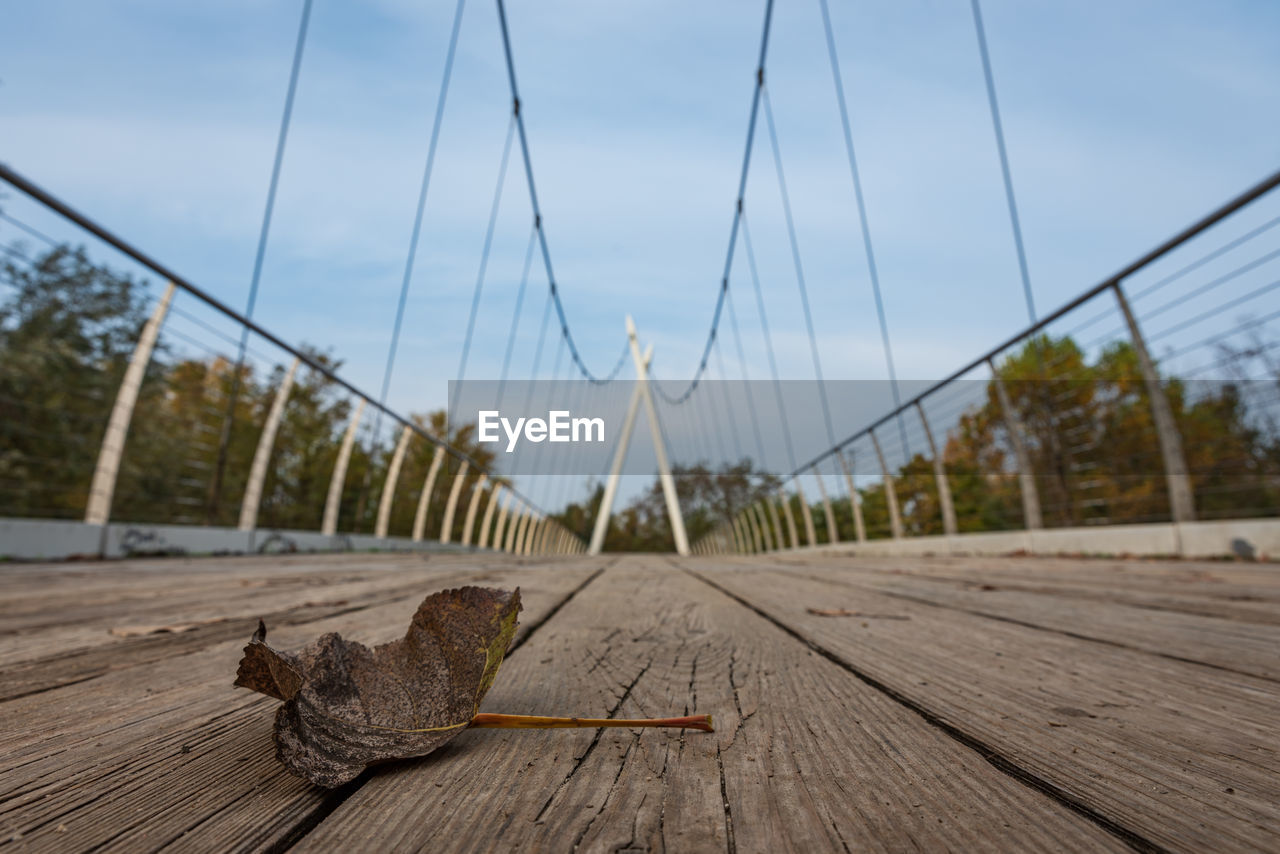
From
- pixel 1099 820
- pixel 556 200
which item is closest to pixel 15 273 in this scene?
pixel 1099 820

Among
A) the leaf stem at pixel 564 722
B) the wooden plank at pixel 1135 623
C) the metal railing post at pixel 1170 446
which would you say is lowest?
the leaf stem at pixel 564 722

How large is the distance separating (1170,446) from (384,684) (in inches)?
134

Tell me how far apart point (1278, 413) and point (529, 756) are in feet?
11.2

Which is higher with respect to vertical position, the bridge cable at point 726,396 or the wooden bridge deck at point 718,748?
the bridge cable at point 726,396

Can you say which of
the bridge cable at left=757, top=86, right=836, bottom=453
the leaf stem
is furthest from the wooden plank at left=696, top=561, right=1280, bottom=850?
the bridge cable at left=757, top=86, right=836, bottom=453

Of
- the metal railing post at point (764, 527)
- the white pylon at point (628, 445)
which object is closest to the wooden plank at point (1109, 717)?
the metal railing post at point (764, 527)

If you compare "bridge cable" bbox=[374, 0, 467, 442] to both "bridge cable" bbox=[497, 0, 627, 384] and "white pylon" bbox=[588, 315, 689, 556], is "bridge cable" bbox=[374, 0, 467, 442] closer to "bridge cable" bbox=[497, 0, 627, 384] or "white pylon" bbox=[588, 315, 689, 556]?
"bridge cable" bbox=[497, 0, 627, 384]

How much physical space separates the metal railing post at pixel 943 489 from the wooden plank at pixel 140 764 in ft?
16.5

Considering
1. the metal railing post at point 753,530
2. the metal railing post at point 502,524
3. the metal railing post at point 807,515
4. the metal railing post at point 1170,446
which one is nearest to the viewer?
the metal railing post at point 1170,446

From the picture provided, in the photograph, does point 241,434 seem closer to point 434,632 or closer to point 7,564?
point 7,564

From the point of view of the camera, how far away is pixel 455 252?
35.0m

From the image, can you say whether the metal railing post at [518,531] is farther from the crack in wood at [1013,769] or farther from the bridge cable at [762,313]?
the crack in wood at [1013,769]

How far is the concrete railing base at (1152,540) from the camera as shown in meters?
2.57

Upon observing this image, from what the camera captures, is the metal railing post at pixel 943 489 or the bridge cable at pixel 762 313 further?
the bridge cable at pixel 762 313
